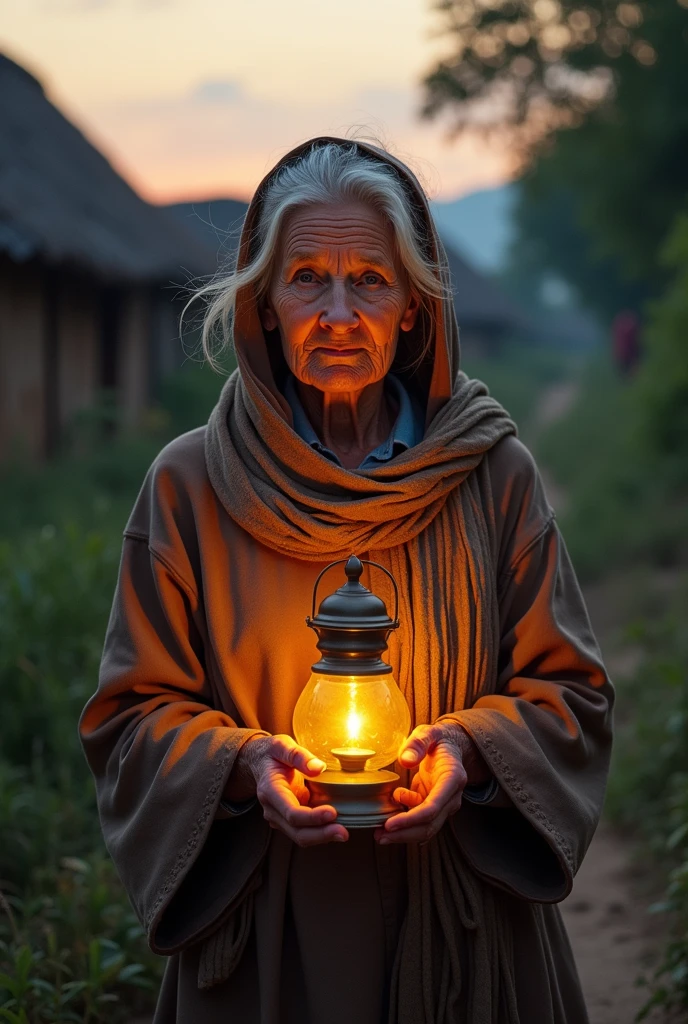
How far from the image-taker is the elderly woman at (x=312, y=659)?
2281 millimetres

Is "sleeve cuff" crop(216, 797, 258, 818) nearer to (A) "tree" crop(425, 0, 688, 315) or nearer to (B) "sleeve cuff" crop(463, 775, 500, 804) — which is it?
(B) "sleeve cuff" crop(463, 775, 500, 804)

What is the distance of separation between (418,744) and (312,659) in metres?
0.32

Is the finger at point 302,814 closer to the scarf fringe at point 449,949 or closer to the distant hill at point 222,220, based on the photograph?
the scarf fringe at point 449,949

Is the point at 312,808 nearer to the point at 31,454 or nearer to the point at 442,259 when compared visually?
the point at 442,259

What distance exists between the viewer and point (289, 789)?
6.86 ft

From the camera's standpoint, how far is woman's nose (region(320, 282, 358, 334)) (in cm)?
229

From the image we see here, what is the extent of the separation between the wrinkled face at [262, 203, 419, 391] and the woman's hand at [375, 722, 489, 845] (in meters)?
0.73

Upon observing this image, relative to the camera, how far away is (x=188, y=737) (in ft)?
7.51

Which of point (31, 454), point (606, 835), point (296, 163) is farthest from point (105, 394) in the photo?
point (296, 163)

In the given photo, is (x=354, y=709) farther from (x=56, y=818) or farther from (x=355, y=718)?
(x=56, y=818)

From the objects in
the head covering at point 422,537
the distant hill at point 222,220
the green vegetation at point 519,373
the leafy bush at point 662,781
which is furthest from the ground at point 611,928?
the green vegetation at point 519,373

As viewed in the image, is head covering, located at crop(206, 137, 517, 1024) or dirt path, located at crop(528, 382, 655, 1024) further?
dirt path, located at crop(528, 382, 655, 1024)

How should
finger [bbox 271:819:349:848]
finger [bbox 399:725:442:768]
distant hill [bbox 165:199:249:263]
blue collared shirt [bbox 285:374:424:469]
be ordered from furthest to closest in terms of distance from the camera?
1. distant hill [bbox 165:199:249:263]
2. blue collared shirt [bbox 285:374:424:469]
3. finger [bbox 399:725:442:768]
4. finger [bbox 271:819:349:848]

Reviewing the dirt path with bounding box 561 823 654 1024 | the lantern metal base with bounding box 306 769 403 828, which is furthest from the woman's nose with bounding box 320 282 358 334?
the dirt path with bounding box 561 823 654 1024
